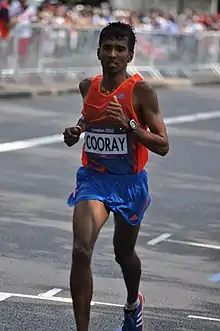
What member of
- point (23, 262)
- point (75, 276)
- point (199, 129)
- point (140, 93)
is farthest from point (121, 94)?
point (199, 129)

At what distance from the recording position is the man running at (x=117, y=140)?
5.36m

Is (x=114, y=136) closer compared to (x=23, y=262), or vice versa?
(x=114, y=136)

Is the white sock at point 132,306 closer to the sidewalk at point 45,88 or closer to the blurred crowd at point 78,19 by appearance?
the sidewalk at point 45,88

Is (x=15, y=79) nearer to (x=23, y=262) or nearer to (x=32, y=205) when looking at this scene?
(x=32, y=205)

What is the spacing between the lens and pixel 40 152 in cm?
1342

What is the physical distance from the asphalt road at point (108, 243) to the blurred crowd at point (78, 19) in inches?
295

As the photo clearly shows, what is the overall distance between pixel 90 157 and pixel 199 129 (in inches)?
467

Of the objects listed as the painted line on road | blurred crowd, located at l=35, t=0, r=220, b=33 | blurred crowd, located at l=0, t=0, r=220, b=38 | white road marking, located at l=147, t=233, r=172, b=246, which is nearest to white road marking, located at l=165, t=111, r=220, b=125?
blurred crowd, located at l=0, t=0, r=220, b=38

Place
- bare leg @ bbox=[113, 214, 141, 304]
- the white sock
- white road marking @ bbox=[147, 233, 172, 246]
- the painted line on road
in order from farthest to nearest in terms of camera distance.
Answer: white road marking @ bbox=[147, 233, 172, 246]
the painted line on road
the white sock
bare leg @ bbox=[113, 214, 141, 304]

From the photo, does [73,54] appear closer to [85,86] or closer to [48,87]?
[48,87]

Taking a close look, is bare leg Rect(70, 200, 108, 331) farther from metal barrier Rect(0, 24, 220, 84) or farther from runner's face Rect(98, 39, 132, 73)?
metal barrier Rect(0, 24, 220, 84)

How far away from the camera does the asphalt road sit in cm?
613

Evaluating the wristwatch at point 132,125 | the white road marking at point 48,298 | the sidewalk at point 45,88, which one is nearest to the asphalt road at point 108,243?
the white road marking at point 48,298

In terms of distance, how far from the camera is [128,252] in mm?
5555
